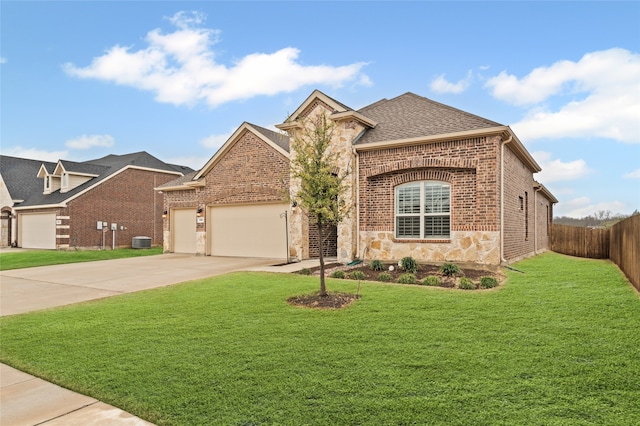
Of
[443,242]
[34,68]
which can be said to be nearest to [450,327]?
[443,242]

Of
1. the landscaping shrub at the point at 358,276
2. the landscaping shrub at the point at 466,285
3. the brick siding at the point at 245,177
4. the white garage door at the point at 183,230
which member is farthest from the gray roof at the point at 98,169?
the landscaping shrub at the point at 466,285

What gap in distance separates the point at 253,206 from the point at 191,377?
525 inches

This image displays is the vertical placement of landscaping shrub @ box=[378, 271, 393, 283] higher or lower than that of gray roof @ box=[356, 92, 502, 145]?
lower

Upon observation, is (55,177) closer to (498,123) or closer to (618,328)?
(498,123)

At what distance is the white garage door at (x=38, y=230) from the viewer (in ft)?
83.4

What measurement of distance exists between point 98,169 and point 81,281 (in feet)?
66.4

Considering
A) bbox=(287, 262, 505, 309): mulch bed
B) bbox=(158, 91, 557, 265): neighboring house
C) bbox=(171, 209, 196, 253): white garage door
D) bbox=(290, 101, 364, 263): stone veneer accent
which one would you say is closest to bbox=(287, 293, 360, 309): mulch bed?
bbox=(287, 262, 505, 309): mulch bed

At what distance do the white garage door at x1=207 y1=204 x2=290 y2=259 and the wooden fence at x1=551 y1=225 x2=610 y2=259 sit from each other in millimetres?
14633

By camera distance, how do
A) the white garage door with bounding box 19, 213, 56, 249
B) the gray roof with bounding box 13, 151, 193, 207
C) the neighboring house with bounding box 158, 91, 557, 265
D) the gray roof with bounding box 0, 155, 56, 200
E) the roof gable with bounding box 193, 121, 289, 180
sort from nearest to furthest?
the neighboring house with bounding box 158, 91, 557, 265 < the roof gable with bounding box 193, 121, 289, 180 < the white garage door with bounding box 19, 213, 56, 249 < the gray roof with bounding box 13, 151, 193, 207 < the gray roof with bounding box 0, 155, 56, 200

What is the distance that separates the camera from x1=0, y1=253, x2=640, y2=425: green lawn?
3170mm

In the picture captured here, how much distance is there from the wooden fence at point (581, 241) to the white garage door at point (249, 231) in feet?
48.0

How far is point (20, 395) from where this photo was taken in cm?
379

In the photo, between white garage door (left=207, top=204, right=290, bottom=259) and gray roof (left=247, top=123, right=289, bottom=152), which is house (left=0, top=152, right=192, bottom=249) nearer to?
white garage door (left=207, top=204, right=290, bottom=259)

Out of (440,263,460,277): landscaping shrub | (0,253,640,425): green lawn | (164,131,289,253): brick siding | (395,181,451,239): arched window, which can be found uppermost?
(164,131,289,253): brick siding
